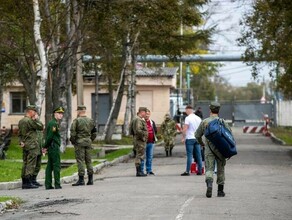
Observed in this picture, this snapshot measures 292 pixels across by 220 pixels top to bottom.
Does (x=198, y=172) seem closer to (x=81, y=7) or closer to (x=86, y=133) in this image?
(x=86, y=133)

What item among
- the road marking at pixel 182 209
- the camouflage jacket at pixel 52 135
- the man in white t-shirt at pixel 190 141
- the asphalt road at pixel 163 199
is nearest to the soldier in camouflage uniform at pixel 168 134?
the asphalt road at pixel 163 199

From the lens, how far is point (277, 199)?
1489 centimetres

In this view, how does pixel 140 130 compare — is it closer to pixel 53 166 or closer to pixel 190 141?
pixel 190 141

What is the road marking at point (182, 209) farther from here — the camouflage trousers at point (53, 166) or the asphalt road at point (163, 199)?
the camouflage trousers at point (53, 166)

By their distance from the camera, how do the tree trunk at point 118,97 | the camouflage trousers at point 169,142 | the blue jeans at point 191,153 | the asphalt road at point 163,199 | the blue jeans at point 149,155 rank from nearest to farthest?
the asphalt road at point 163,199, the blue jeans at point 191,153, the blue jeans at point 149,155, the camouflage trousers at point 169,142, the tree trunk at point 118,97

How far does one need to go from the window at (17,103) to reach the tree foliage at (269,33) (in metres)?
29.4

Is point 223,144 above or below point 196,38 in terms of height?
below

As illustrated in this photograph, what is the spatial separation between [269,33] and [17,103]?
113 ft

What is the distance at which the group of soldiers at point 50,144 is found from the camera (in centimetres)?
1838

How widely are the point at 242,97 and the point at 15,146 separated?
98879 mm

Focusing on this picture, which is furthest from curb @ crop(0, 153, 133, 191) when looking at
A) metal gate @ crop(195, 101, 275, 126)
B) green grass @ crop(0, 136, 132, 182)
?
metal gate @ crop(195, 101, 275, 126)

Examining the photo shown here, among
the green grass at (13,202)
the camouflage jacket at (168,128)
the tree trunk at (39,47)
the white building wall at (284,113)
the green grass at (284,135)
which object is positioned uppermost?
the tree trunk at (39,47)

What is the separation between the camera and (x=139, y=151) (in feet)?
71.2

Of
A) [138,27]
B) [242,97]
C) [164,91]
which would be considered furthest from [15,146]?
[242,97]
